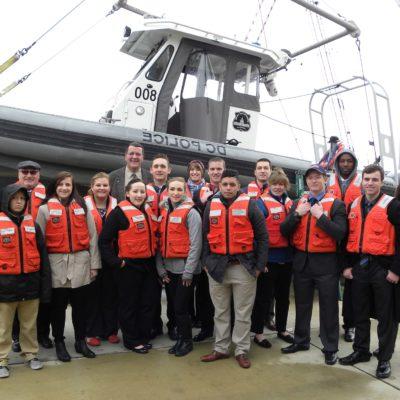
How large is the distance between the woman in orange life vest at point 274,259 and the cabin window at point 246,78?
120 inches

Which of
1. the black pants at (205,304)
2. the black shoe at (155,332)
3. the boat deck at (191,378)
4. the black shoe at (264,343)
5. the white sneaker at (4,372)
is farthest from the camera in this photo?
the black pants at (205,304)

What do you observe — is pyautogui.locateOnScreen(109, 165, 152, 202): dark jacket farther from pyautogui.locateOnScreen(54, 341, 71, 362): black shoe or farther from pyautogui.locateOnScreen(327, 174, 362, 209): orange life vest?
pyautogui.locateOnScreen(327, 174, 362, 209): orange life vest

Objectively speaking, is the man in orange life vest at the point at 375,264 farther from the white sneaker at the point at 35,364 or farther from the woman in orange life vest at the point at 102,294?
→ the white sneaker at the point at 35,364

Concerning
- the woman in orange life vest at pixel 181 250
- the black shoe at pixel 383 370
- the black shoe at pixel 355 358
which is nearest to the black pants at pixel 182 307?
the woman in orange life vest at pixel 181 250

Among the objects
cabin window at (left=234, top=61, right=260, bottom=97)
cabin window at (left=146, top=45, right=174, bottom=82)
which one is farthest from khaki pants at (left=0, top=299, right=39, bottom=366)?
cabin window at (left=234, top=61, right=260, bottom=97)

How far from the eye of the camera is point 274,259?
135 inches

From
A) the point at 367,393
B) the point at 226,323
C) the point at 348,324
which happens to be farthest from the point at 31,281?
the point at 348,324

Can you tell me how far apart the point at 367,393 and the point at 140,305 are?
167cm

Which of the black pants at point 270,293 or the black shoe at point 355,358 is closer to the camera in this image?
the black shoe at point 355,358

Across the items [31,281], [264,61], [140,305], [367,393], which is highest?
[264,61]

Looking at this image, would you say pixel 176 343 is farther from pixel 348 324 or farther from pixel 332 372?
pixel 348 324

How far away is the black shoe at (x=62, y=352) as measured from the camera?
297 centimetres

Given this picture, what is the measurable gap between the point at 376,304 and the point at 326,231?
60 cm

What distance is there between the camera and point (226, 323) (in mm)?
3148
